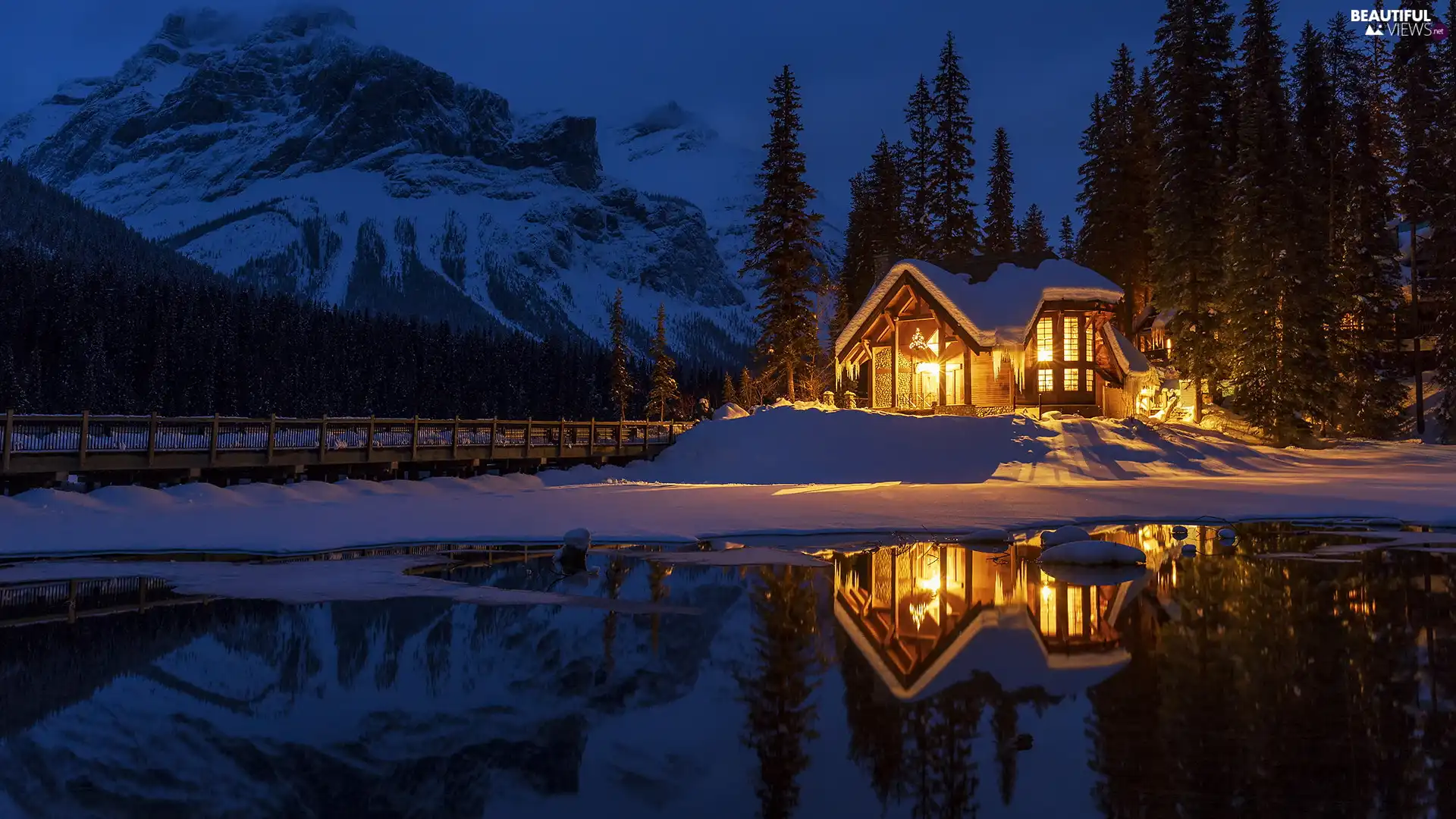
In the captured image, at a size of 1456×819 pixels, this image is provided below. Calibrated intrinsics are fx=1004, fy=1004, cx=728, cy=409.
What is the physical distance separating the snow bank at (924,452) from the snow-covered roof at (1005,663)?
852 inches

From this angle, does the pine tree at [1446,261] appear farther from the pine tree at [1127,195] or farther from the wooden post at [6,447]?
the wooden post at [6,447]

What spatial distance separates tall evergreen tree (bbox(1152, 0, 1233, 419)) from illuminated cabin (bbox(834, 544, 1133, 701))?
32796 mm

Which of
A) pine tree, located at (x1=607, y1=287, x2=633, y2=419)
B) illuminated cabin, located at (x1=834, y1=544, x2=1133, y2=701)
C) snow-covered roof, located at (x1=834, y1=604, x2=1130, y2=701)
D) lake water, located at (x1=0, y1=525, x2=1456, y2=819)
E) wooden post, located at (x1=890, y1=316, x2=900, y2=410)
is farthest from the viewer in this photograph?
pine tree, located at (x1=607, y1=287, x2=633, y2=419)

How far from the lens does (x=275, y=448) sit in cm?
2883

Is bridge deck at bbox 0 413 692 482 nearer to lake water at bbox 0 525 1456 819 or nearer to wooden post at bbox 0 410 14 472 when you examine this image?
wooden post at bbox 0 410 14 472

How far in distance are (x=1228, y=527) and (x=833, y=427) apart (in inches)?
647

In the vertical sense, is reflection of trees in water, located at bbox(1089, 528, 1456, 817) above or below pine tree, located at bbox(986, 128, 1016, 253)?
below

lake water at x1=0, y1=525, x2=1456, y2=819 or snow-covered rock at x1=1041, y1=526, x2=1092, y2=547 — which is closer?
lake water at x1=0, y1=525, x2=1456, y2=819

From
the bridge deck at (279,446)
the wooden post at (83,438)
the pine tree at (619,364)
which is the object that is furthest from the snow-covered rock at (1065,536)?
the pine tree at (619,364)

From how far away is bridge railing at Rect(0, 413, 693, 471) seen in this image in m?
24.1

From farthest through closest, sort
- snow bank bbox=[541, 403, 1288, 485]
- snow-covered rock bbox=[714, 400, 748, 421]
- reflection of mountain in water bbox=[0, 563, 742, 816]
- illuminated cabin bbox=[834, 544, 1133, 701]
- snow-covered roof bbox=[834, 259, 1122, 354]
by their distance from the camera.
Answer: snow-covered rock bbox=[714, 400, 748, 421] → snow-covered roof bbox=[834, 259, 1122, 354] → snow bank bbox=[541, 403, 1288, 485] → illuminated cabin bbox=[834, 544, 1133, 701] → reflection of mountain in water bbox=[0, 563, 742, 816]

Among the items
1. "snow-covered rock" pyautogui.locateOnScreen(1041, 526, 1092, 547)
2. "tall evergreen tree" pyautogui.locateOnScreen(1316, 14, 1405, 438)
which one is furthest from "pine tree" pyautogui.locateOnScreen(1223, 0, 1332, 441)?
"snow-covered rock" pyautogui.locateOnScreen(1041, 526, 1092, 547)

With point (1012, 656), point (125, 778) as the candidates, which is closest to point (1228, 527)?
point (1012, 656)

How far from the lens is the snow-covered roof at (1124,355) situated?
42719 mm
